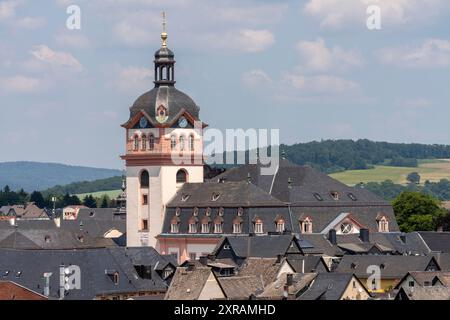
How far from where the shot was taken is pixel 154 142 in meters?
112

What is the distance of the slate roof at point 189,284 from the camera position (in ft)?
226

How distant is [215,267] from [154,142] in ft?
86.2

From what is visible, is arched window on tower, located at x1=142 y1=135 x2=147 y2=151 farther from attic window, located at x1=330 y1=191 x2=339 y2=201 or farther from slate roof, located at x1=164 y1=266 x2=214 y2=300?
slate roof, located at x1=164 y1=266 x2=214 y2=300

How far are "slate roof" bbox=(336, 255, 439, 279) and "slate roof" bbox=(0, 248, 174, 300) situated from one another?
13423 mm

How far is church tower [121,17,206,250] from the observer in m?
111

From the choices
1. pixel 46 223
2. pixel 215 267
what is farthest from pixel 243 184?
pixel 46 223

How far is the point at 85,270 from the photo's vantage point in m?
78.9

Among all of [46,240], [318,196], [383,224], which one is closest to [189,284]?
[318,196]

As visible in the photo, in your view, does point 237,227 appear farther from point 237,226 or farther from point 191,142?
point 191,142

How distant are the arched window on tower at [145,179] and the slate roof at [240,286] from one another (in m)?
36.1

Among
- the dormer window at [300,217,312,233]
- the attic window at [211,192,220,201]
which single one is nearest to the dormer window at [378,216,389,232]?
the dormer window at [300,217,312,233]

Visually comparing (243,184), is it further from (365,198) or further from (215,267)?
(215,267)

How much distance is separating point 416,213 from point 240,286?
207 ft
